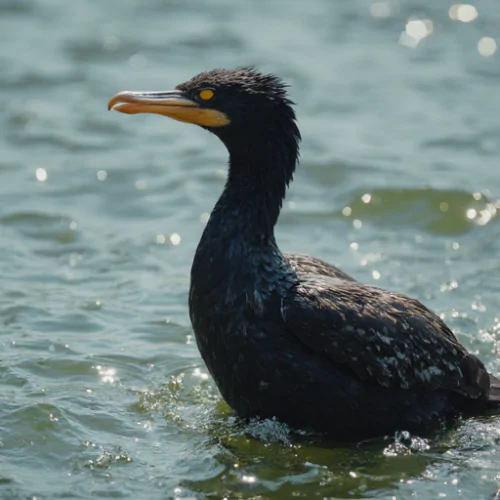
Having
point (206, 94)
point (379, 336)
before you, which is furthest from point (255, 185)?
point (379, 336)

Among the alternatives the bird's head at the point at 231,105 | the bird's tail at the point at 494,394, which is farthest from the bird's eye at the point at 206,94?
the bird's tail at the point at 494,394

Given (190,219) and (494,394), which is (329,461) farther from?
(190,219)

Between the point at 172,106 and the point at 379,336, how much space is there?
7.11 feet

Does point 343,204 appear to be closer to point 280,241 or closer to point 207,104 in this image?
point 280,241

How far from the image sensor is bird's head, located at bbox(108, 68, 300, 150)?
320 inches

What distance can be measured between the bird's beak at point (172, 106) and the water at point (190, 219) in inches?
85.4

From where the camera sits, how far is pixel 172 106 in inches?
322

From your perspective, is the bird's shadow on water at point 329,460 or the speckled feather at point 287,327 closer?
the bird's shadow on water at point 329,460

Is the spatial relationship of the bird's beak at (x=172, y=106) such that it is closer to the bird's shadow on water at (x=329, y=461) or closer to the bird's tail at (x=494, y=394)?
the bird's shadow on water at (x=329, y=461)

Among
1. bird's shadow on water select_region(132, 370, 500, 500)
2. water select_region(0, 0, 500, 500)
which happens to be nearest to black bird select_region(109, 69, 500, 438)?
bird's shadow on water select_region(132, 370, 500, 500)

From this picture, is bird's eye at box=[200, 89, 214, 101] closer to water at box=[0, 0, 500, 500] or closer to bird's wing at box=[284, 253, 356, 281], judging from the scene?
bird's wing at box=[284, 253, 356, 281]

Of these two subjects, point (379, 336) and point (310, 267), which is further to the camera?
point (310, 267)

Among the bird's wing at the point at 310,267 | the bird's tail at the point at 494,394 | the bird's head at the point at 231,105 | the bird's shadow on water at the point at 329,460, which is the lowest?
the bird's shadow on water at the point at 329,460

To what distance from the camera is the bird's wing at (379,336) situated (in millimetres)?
7652
